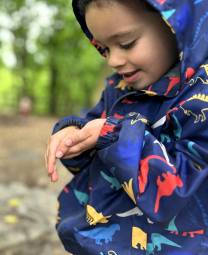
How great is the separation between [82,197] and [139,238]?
334 millimetres

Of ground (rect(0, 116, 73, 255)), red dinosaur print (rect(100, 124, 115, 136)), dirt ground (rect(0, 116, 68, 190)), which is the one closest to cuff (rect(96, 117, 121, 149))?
red dinosaur print (rect(100, 124, 115, 136))

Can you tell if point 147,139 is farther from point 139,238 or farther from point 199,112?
point 139,238

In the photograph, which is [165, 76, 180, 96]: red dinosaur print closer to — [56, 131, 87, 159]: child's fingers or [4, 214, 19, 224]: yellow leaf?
[56, 131, 87, 159]: child's fingers

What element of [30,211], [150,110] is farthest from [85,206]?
[30,211]

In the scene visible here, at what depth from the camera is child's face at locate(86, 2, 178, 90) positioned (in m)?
1.67

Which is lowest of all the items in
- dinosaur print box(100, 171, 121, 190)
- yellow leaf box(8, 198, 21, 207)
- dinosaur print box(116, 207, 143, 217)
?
dinosaur print box(116, 207, 143, 217)

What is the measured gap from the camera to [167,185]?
4.76 feet

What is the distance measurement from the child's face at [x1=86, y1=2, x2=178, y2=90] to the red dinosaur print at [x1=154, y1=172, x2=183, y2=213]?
0.45 meters

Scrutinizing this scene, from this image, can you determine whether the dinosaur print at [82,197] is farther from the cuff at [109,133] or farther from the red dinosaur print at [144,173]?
the red dinosaur print at [144,173]

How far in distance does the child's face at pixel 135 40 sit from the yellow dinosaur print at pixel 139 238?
53 cm

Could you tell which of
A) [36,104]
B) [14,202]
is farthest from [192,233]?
[36,104]

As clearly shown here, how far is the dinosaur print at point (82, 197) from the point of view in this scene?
1.91 metres

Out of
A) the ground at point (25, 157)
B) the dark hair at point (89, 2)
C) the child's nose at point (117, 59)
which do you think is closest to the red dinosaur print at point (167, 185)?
the child's nose at point (117, 59)

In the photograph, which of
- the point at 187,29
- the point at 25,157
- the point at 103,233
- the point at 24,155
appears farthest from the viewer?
the point at 24,155
